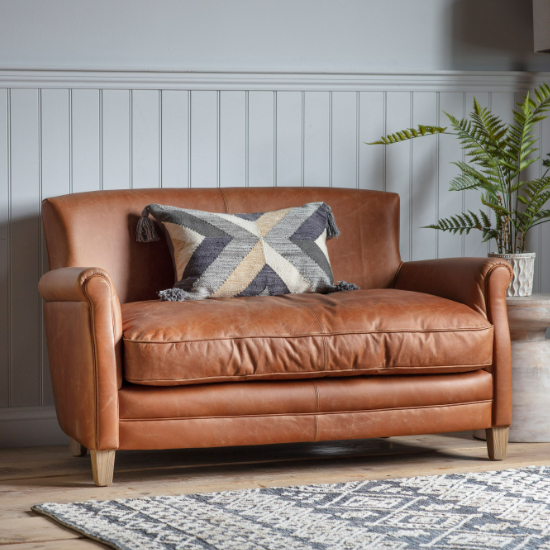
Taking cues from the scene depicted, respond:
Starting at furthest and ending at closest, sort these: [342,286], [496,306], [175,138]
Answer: [175,138] < [342,286] < [496,306]

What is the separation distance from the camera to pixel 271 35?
109 inches

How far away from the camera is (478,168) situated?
2.94 metres

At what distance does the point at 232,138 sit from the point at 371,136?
58cm

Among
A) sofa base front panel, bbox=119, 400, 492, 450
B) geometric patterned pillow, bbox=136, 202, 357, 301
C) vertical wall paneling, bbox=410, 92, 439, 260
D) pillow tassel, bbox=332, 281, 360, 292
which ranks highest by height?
vertical wall paneling, bbox=410, 92, 439, 260

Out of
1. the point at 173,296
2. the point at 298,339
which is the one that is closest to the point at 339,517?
the point at 298,339

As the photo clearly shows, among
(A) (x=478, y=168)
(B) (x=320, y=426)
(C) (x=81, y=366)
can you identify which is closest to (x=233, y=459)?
(B) (x=320, y=426)

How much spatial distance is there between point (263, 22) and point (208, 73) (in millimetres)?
312

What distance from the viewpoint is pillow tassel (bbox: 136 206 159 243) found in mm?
2307

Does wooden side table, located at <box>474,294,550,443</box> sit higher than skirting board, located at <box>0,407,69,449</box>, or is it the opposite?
wooden side table, located at <box>474,294,550,443</box>

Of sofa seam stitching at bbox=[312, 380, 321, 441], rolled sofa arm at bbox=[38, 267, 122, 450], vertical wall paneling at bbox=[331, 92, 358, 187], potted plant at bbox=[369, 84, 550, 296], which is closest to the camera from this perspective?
rolled sofa arm at bbox=[38, 267, 122, 450]

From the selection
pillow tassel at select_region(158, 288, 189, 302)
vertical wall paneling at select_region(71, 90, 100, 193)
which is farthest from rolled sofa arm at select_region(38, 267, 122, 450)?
vertical wall paneling at select_region(71, 90, 100, 193)

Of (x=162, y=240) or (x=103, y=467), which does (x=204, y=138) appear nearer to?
(x=162, y=240)

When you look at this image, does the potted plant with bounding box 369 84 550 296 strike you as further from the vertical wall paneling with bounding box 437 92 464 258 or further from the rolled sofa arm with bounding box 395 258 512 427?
the rolled sofa arm with bounding box 395 258 512 427

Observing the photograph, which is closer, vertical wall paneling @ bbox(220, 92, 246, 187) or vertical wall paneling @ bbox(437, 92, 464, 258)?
vertical wall paneling @ bbox(220, 92, 246, 187)
